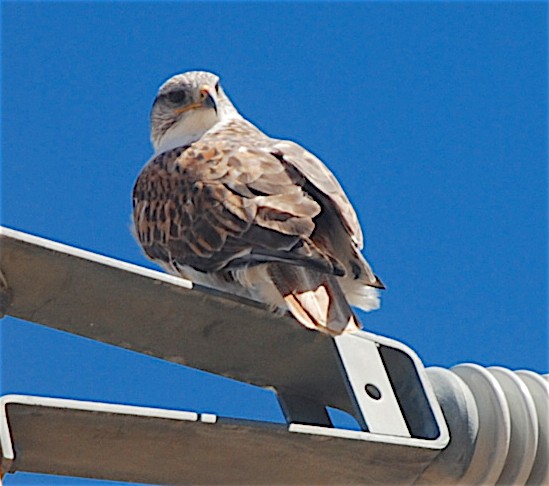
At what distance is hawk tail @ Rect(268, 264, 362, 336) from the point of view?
3.21 meters

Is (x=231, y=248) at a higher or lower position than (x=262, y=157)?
lower

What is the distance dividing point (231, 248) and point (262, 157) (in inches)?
17.4

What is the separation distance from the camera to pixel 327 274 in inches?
144

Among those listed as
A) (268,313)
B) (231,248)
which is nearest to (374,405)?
(268,313)

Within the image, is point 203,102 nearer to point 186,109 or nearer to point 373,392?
point 186,109

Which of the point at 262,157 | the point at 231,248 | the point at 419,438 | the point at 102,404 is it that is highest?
the point at 262,157

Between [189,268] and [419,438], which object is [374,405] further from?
[189,268]

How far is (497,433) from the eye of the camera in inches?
106

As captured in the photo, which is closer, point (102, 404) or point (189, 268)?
point (102, 404)

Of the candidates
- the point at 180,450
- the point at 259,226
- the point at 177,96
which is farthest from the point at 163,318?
the point at 177,96

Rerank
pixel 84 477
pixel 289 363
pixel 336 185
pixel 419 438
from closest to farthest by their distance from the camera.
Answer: pixel 84 477, pixel 419 438, pixel 289 363, pixel 336 185

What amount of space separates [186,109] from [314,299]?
1.99 meters

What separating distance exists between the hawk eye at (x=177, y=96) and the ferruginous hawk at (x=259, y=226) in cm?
64

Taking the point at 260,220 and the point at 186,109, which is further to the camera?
the point at 186,109
